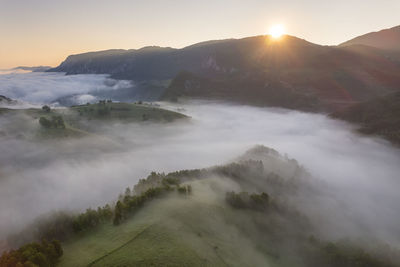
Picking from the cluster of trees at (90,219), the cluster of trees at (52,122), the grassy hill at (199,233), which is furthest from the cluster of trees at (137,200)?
the cluster of trees at (52,122)

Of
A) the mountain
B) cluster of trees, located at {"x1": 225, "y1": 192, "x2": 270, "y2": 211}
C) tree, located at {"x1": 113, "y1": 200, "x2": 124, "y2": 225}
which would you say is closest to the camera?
tree, located at {"x1": 113, "y1": 200, "x2": 124, "y2": 225}

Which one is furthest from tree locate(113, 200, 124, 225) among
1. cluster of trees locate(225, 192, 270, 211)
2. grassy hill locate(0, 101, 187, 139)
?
grassy hill locate(0, 101, 187, 139)

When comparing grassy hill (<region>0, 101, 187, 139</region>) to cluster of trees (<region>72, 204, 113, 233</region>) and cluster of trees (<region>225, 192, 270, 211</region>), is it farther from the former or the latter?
cluster of trees (<region>225, 192, 270, 211</region>)

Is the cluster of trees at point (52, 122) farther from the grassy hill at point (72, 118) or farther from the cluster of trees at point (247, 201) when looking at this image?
the cluster of trees at point (247, 201)

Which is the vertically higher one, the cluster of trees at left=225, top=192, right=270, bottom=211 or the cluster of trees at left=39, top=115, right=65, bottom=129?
the cluster of trees at left=39, top=115, right=65, bottom=129

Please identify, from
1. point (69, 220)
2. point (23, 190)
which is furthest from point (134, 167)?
point (69, 220)

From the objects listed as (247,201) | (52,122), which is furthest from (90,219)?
(52,122)

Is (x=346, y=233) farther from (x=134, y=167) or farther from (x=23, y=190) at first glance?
(x=23, y=190)
